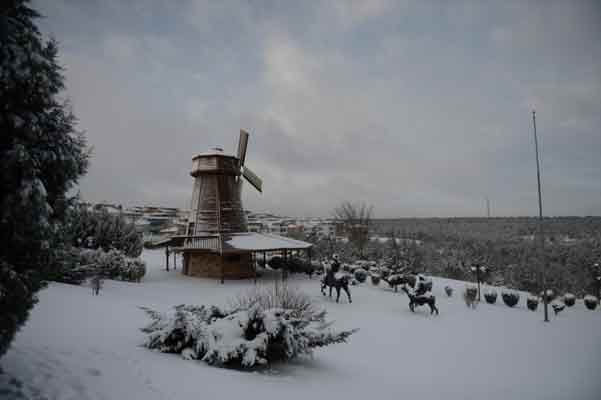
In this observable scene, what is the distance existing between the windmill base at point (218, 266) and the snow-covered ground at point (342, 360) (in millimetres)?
5025

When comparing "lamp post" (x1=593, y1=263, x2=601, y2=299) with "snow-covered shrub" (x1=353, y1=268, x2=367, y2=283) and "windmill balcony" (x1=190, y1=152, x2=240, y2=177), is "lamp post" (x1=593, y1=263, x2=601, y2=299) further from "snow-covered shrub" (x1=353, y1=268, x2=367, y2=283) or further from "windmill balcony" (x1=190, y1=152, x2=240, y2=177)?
"windmill balcony" (x1=190, y1=152, x2=240, y2=177)

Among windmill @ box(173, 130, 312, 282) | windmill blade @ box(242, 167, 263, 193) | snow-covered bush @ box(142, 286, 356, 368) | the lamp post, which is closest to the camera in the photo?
snow-covered bush @ box(142, 286, 356, 368)

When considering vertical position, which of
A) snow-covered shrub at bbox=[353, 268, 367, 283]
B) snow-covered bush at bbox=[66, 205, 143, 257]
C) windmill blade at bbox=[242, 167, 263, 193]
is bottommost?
snow-covered shrub at bbox=[353, 268, 367, 283]

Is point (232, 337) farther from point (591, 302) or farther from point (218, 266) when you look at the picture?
point (591, 302)

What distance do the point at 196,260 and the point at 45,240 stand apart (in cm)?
1624

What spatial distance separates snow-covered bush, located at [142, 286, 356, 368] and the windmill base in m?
12.0

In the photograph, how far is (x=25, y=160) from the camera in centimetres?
264

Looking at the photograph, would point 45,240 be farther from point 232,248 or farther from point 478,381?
point 232,248

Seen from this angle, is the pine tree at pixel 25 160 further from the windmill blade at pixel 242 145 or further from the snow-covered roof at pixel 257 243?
the windmill blade at pixel 242 145

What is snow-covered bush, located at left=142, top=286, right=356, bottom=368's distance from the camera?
5.08m

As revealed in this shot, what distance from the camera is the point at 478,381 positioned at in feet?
20.2

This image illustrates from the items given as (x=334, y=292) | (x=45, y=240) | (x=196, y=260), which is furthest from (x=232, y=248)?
(x=45, y=240)

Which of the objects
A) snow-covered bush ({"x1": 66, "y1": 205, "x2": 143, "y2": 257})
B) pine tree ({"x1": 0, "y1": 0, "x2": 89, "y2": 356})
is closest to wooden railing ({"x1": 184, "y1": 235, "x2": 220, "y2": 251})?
snow-covered bush ({"x1": 66, "y1": 205, "x2": 143, "y2": 257})

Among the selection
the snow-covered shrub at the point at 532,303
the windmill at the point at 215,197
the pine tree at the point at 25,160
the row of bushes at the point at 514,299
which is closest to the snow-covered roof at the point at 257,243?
the windmill at the point at 215,197
